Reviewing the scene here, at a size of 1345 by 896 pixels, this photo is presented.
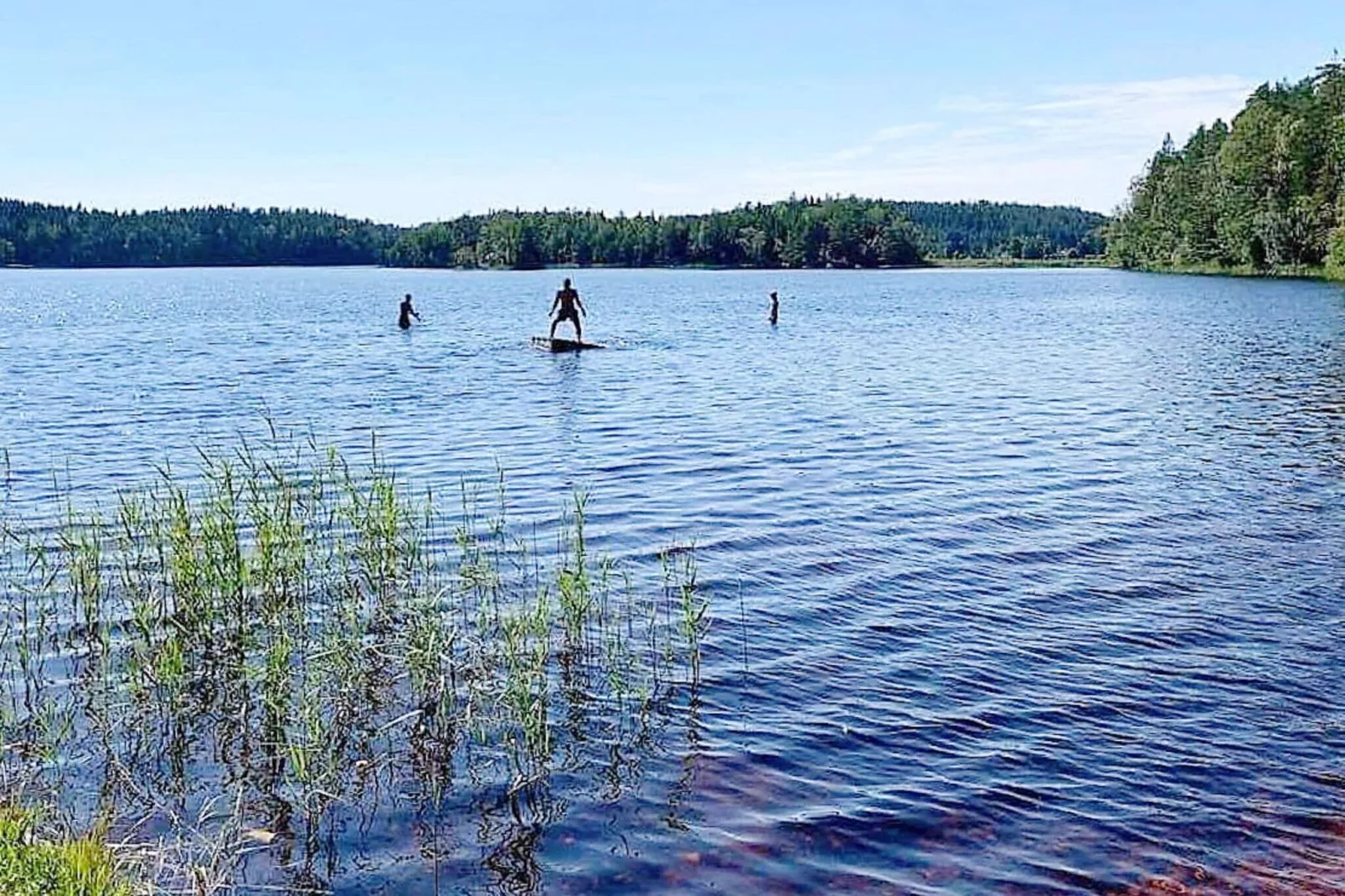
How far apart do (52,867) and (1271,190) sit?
388ft

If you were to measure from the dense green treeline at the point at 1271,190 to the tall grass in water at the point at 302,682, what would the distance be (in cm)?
9466

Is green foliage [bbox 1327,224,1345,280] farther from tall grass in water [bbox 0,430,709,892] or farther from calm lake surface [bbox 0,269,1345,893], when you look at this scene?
tall grass in water [bbox 0,430,709,892]

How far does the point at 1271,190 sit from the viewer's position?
356 ft

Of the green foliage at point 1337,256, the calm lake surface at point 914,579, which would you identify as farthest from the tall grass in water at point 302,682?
the green foliage at point 1337,256

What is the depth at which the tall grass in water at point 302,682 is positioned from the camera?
8852mm

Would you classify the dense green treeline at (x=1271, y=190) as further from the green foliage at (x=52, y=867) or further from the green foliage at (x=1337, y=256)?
the green foliage at (x=52, y=867)

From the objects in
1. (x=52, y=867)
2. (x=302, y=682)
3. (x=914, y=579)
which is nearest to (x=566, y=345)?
(x=914, y=579)

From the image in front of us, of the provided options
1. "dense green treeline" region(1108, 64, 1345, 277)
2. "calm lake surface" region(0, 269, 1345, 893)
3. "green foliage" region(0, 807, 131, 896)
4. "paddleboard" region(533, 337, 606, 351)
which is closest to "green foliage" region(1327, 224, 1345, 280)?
"dense green treeline" region(1108, 64, 1345, 277)

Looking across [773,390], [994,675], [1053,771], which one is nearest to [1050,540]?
[994,675]

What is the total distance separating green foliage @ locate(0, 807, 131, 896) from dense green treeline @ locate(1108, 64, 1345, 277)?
100296 millimetres

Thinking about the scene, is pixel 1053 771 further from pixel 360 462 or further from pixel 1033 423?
pixel 1033 423

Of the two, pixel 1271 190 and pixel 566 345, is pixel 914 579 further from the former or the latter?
pixel 1271 190

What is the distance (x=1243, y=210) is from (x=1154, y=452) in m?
99.7

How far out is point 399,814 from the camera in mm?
8727
